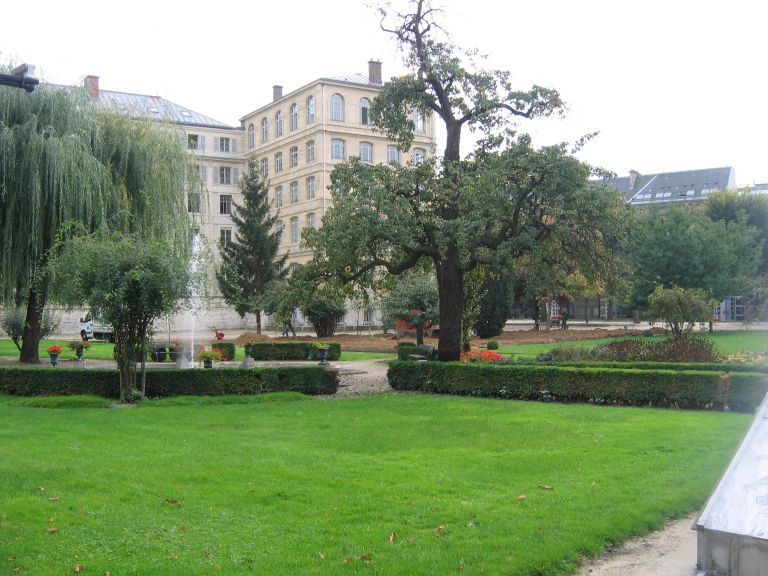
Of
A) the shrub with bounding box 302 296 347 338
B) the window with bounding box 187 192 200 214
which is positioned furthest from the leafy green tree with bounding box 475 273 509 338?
the window with bounding box 187 192 200 214

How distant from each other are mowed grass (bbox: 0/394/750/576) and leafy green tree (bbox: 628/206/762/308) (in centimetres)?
2875

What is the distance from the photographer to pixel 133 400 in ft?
49.4

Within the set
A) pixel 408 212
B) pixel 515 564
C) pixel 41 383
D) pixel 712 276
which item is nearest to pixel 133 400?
pixel 41 383

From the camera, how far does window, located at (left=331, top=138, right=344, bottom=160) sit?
179ft

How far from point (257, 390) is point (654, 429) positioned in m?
8.79

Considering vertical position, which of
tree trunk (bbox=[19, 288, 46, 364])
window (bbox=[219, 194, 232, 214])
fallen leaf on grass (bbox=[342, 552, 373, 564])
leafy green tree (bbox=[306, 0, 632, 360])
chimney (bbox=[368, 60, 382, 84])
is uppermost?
chimney (bbox=[368, 60, 382, 84])

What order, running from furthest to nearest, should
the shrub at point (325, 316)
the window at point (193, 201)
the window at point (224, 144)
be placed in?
1. the window at point (224, 144)
2. the shrub at point (325, 316)
3. the window at point (193, 201)

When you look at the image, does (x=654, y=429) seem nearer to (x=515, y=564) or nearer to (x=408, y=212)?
(x=515, y=564)

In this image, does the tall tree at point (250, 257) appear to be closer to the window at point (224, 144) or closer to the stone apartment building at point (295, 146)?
the stone apartment building at point (295, 146)

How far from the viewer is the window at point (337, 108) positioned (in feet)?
178

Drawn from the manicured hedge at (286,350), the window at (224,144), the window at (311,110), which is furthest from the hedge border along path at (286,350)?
the window at (224,144)

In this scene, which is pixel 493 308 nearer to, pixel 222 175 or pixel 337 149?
pixel 337 149

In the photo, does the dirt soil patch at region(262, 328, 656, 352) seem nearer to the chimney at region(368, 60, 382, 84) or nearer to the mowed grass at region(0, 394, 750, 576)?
the mowed grass at region(0, 394, 750, 576)

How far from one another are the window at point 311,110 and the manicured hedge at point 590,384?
4008cm
